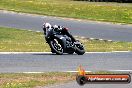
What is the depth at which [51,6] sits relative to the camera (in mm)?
41625

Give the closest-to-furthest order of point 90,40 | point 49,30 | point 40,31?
1. point 49,30
2. point 90,40
3. point 40,31

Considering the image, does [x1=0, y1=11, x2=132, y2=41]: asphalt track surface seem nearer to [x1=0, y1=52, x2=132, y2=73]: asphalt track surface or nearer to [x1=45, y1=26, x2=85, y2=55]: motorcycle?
[x1=45, y1=26, x2=85, y2=55]: motorcycle

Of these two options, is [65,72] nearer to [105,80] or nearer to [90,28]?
[105,80]

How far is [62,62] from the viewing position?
1636 cm

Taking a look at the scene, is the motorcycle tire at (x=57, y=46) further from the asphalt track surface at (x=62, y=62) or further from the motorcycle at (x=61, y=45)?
the asphalt track surface at (x=62, y=62)

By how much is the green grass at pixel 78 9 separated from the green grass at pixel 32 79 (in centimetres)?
2386

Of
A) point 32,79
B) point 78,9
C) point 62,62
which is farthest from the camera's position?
point 78,9

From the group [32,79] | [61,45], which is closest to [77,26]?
[61,45]

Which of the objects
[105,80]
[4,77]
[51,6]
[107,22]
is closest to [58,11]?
[51,6]

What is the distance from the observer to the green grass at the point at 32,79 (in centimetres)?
1161

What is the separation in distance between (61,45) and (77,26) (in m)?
15.2

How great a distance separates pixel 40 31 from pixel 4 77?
61.8 ft

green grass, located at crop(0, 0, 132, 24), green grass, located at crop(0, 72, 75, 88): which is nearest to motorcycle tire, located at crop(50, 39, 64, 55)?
green grass, located at crop(0, 72, 75, 88)

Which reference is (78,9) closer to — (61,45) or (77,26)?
(77,26)
